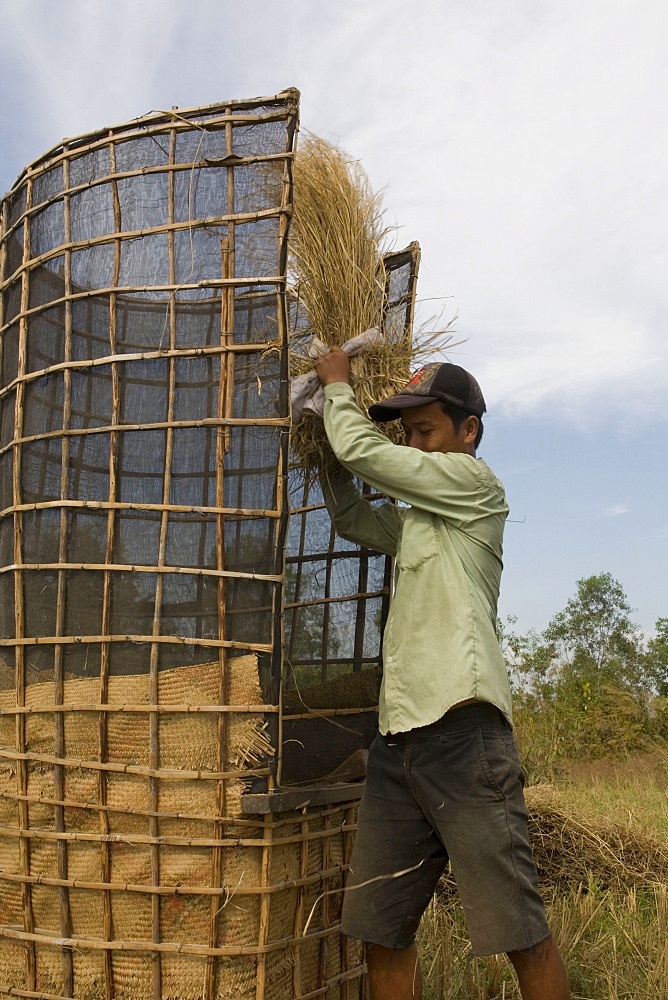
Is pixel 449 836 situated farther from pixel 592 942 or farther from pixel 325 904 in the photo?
pixel 592 942

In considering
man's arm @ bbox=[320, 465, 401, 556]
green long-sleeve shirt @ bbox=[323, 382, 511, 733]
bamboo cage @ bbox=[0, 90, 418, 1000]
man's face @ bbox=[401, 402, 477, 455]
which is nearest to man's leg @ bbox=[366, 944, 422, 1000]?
bamboo cage @ bbox=[0, 90, 418, 1000]

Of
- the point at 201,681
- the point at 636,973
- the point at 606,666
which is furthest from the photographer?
the point at 606,666

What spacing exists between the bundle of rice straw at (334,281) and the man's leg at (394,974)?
142 centimetres

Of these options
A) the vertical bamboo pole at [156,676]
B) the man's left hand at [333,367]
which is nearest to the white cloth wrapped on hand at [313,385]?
the man's left hand at [333,367]

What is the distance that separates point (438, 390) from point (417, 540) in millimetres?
428

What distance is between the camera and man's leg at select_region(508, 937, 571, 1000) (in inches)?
88.9

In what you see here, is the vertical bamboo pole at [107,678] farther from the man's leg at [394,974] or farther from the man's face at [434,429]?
the man's face at [434,429]

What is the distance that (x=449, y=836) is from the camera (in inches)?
92.4

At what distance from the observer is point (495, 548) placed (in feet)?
8.54

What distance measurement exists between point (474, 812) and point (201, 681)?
0.83 meters

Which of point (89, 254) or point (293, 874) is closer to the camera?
point (293, 874)

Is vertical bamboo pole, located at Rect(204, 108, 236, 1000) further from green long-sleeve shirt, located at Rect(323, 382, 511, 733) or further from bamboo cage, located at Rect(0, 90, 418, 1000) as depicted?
green long-sleeve shirt, located at Rect(323, 382, 511, 733)

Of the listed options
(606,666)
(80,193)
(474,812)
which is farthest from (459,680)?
(606,666)

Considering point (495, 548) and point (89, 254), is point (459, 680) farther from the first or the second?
point (89, 254)
